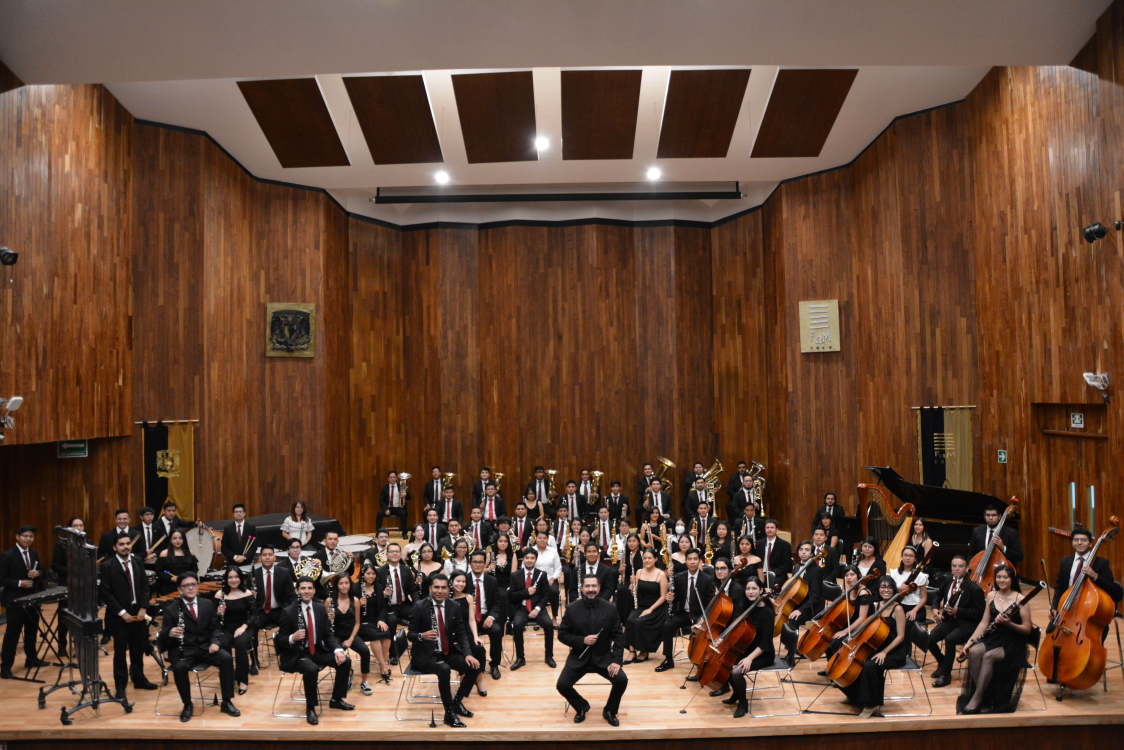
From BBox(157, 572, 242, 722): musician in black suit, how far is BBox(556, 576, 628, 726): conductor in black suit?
8.99 feet

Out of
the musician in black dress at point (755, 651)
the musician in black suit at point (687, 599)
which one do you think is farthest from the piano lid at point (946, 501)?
the musician in black dress at point (755, 651)

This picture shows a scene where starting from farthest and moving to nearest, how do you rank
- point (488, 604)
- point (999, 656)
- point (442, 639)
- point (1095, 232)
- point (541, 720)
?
point (488, 604), point (1095, 232), point (442, 639), point (541, 720), point (999, 656)

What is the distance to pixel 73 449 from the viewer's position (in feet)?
30.8

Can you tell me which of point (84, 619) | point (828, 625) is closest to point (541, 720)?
point (828, 625)

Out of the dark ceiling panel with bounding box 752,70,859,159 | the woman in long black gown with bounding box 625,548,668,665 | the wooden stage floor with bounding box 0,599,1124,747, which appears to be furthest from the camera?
the dark ceiling panel with bounding box 752,70,859,159

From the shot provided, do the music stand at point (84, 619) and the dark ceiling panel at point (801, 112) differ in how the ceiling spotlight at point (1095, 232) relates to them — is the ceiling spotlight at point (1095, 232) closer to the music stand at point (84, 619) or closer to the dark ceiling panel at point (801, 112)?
the dark ceiling panel at point (801, 112)

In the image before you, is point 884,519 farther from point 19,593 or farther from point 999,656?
point 19,593

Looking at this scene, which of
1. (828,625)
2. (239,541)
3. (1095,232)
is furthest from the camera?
(239,541)

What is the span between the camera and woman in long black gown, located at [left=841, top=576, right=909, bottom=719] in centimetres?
600

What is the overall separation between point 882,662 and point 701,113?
763 cm

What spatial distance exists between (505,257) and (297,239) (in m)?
3.86

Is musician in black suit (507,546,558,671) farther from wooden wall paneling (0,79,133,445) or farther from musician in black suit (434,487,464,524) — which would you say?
wooden wall paneling (0,79,133,445)

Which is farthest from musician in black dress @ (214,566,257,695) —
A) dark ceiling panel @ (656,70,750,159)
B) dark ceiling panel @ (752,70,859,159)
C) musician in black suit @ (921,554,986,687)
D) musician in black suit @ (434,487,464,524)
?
dark ceiling panel @ (752,70,859,159)

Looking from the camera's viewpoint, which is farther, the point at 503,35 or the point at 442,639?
the point at 503,35
